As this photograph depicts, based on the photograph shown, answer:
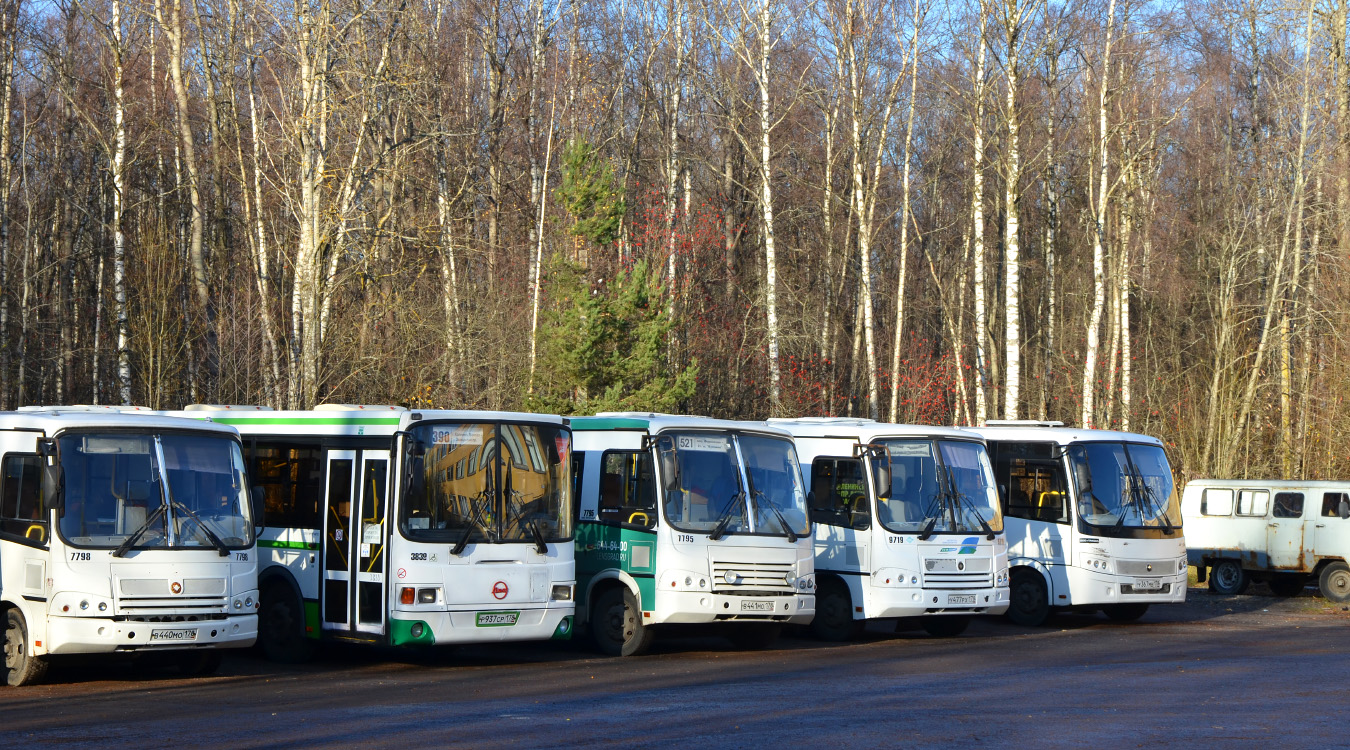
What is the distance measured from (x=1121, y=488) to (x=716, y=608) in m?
7.19

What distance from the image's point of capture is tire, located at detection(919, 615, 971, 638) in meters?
19.0

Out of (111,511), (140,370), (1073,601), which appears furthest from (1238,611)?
(140,370)

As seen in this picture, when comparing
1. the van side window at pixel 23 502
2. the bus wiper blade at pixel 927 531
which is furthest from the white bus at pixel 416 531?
the bus wiper blade at pixel 927 531

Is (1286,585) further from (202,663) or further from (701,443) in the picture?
(202,663)

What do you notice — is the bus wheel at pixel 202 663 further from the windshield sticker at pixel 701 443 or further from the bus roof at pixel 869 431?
the bus roof at pixel 869 431

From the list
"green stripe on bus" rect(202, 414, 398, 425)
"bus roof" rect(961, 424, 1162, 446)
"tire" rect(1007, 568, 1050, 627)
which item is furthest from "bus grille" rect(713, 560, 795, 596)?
"tire" rect(1007, 568, 1050, 627)

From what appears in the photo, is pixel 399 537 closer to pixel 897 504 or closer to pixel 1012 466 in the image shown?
pixel 897 504

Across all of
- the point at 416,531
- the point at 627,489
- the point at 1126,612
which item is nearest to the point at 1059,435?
the point at 1126,612

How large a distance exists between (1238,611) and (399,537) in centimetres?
1456

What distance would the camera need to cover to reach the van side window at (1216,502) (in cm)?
2531

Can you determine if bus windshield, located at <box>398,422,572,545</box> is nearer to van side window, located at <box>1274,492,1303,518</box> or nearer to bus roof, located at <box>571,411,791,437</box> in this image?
bus roof, located at <box>571,411,791,437</box>

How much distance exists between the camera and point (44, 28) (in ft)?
126

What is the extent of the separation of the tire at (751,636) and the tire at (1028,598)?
442 cm

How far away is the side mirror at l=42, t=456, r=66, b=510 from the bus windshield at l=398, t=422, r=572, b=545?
10.0 ft
